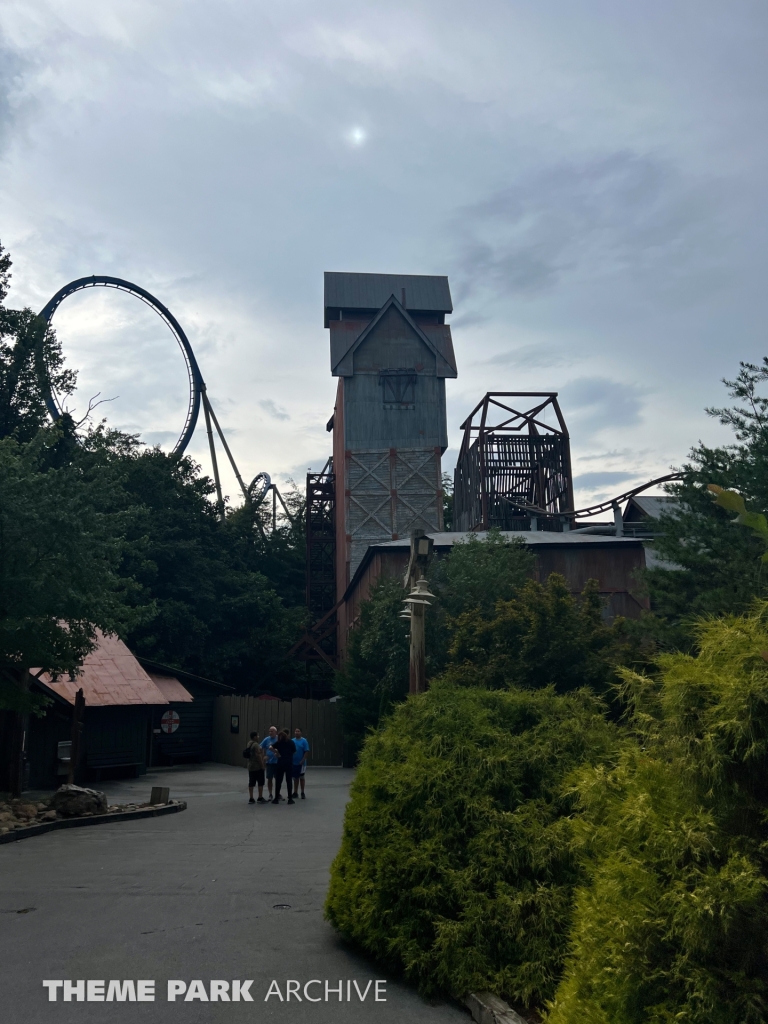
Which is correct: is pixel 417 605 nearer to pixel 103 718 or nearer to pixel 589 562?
pixel 103 718

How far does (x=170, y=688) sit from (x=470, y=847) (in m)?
25.3

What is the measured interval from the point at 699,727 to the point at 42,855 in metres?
11.3

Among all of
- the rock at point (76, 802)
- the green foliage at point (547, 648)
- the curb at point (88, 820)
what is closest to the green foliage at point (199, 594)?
the curb at point (88, 820)

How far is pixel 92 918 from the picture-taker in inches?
327

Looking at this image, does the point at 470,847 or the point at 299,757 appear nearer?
the point at 470,847

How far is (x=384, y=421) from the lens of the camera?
4684 centimetres

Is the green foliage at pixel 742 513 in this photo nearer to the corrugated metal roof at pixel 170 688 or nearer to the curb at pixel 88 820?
the curb at pixel 88 820

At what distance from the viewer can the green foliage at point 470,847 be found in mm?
6246

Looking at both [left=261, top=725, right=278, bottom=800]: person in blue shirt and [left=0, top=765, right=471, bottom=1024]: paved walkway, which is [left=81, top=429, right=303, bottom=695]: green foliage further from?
[left=0, top=765, right=471, bottom=1024]: paved walkway

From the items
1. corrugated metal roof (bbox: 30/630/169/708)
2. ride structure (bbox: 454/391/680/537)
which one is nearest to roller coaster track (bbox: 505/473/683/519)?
ride structure (bbox: 454/391/680/537)

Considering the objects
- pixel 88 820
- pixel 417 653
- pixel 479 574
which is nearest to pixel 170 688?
pixel 479 574

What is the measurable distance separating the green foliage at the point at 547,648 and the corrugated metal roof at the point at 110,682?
1031 cm

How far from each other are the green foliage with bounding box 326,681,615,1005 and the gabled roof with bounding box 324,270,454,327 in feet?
151

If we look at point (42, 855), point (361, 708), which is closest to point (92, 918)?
point (42, 855)
